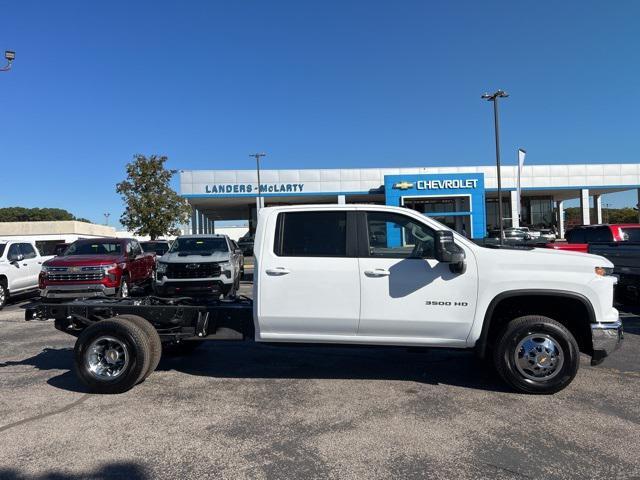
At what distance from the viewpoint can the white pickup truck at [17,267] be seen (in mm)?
13711

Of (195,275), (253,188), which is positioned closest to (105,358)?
(195,275)

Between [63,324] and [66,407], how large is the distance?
54.6 inches

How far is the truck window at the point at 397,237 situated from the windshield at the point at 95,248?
32.6ft

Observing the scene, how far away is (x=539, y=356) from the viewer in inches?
206

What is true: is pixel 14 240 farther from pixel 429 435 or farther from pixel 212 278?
pixel 429 435

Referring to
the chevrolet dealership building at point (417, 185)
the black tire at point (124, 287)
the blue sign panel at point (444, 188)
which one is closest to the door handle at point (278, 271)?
the black tire at point (124, 287)

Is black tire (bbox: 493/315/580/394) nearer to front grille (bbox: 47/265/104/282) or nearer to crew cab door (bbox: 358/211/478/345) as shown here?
crew cab door (bbox: 358/211/478/345)

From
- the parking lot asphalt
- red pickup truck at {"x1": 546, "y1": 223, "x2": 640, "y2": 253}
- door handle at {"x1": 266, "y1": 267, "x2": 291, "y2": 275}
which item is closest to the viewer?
the parking lot asphalt

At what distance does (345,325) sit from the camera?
5.39 metres

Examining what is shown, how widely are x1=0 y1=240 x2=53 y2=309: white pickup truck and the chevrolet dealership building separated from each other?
25.2 metres

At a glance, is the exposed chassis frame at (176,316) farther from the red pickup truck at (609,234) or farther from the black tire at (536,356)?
the red pickup truck at (609,234)

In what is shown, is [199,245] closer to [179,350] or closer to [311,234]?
[179,350]

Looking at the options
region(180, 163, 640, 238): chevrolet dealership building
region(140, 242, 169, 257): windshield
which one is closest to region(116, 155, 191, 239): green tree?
region(180, 163, 640, 238): chevrolet dealership building

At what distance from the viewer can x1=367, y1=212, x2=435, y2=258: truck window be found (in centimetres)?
539
